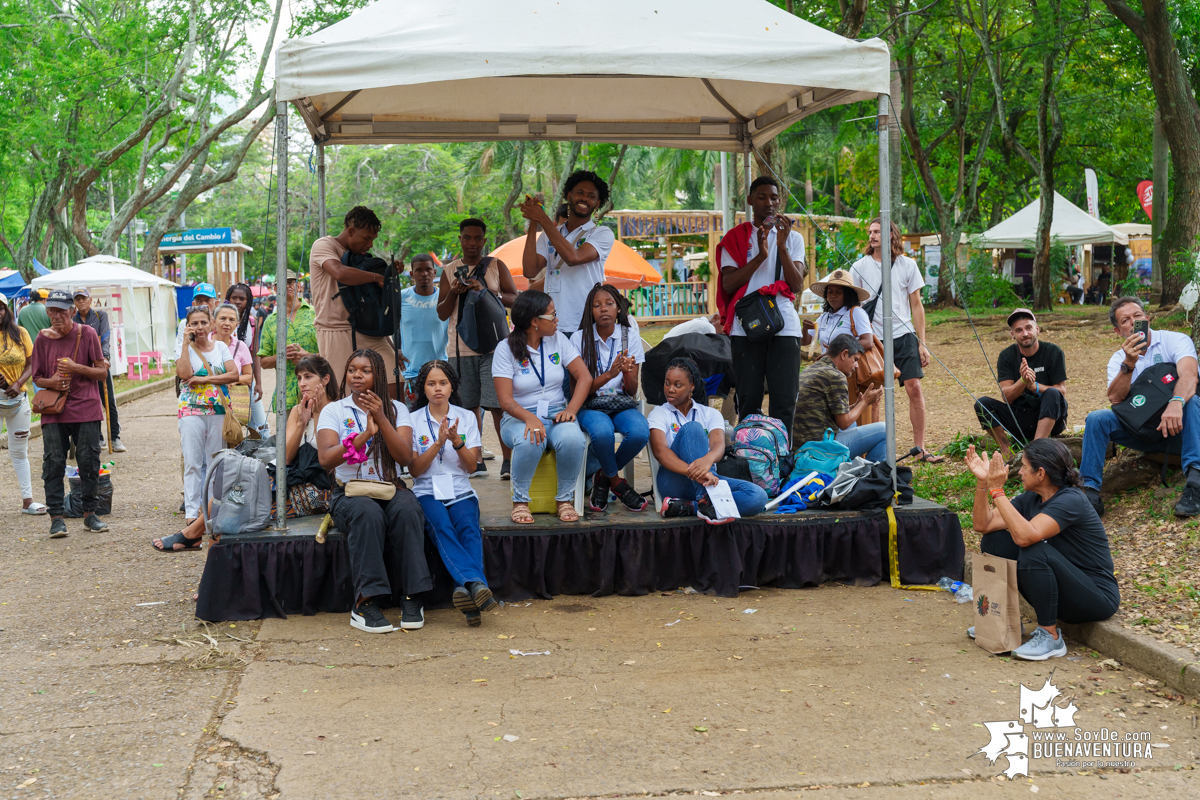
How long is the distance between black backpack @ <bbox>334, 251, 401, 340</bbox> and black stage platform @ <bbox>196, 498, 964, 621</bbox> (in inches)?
51.7

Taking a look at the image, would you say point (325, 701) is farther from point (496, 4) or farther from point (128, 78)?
point (128, 78)

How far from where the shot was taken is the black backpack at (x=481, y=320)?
7.14 m

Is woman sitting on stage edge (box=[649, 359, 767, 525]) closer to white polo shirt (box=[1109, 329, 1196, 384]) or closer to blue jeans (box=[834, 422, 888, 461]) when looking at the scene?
blue jeans (box=[834, 422, 888, 461])

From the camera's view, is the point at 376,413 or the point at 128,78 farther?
the point at 128,78

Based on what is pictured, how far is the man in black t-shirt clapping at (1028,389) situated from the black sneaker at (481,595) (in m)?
4.01

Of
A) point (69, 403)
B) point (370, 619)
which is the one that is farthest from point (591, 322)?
point (69, 403)

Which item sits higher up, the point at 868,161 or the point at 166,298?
the point at 868,161

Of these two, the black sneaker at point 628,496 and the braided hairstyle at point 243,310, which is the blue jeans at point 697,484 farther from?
the braided hairstyle at point 243,310

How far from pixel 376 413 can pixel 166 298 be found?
20.9m

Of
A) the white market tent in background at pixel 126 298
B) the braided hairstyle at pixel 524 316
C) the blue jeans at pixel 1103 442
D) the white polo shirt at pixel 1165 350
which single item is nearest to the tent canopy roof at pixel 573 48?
the braided hairstyle at pixel 524 316

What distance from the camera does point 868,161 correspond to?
3106cm

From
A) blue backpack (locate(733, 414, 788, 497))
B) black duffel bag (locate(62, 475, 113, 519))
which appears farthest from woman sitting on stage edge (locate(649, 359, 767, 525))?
black duffel bag (locate(62, 475, 113, 519))

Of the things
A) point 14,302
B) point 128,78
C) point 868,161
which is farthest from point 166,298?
point 868,161

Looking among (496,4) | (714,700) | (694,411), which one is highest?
(496,4)
